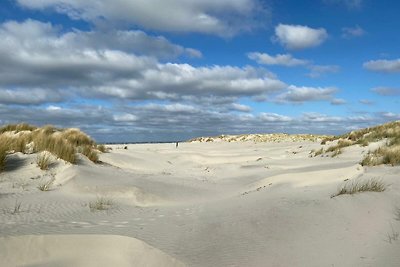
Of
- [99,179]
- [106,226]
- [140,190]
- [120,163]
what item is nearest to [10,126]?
[120,163]

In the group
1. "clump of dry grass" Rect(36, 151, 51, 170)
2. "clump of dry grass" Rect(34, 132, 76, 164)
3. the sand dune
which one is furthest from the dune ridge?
"clump of dry grass" Rect(34, 132, 76, 164)

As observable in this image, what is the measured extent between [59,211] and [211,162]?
1242 centimetres

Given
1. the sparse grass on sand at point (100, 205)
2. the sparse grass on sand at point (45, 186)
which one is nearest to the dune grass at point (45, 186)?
the sparse grass on sand at point (45, 186)

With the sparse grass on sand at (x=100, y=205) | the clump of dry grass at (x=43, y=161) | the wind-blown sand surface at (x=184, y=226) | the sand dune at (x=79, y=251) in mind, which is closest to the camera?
the sand dune at (x=79, y=251)

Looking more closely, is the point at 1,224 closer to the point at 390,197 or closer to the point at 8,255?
the point at 8,255

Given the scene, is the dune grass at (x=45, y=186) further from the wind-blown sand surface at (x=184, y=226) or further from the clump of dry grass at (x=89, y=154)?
the clump of dry grass at (x=89, y=154)

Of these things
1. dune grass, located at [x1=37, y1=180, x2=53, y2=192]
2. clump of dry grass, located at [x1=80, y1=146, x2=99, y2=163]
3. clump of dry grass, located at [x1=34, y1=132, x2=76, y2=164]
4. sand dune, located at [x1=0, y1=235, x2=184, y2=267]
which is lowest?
sand dune, located at [x1=0, y1=235, x2=184, y2=267]

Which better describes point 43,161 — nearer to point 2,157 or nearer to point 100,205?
point 2,157

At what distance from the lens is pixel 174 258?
3262mm

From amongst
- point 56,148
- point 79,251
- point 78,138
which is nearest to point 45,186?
point 56,148

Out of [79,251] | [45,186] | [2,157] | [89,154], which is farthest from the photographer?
[89,154]

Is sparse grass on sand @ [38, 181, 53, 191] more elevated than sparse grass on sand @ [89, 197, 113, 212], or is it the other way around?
sparse grass on sand @ [38, 181, 53, 191]

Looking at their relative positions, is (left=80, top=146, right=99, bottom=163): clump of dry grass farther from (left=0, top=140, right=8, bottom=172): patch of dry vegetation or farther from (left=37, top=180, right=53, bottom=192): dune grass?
(left=37, top=180, right=53, bottom=192): dune grass

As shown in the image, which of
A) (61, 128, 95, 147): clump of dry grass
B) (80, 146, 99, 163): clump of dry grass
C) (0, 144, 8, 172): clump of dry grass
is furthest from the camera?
(61, 128, 95, 147): clump of dry grass
